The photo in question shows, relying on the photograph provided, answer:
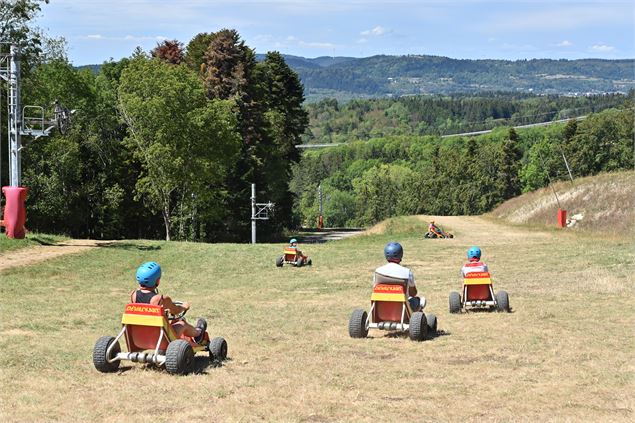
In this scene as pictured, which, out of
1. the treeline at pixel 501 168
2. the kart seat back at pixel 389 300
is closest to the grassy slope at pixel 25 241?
the kart seat back at pixel 389 300

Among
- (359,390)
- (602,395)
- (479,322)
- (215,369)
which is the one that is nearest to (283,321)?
(479,322)

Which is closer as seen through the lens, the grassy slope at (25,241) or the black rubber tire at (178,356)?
the black rubber tire at (178,356)

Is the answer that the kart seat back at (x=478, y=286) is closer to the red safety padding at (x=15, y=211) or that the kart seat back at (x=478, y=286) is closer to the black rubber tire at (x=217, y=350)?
the black rubber tire at (x=217, y=350)

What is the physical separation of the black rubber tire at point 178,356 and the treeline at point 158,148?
38.1 m

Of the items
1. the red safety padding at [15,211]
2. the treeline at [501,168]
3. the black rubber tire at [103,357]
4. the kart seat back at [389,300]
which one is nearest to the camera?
the black rubber tire at [103,357]

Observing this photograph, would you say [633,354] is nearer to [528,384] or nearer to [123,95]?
[528,384]

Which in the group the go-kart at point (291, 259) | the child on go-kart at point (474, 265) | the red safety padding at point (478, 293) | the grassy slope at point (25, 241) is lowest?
the go-kart at point (291, 259)

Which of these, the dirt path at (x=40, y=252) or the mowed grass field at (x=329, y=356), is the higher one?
the mowed grass field at (x=329, y=356)

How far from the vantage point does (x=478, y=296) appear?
17875mm

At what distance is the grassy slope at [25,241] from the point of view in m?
29.7

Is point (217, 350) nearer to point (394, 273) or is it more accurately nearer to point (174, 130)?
point (394, 273)

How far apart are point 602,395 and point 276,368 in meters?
4.67

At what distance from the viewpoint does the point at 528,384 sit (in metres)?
10.5

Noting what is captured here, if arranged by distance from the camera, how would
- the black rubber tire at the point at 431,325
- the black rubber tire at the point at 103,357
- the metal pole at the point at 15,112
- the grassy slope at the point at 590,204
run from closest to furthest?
the black rubber tire at the point at 103,357
the black rubber tire at the point at 431,325
the metal pole at the point at 15,112
the grassy slope at the point at 590,204
